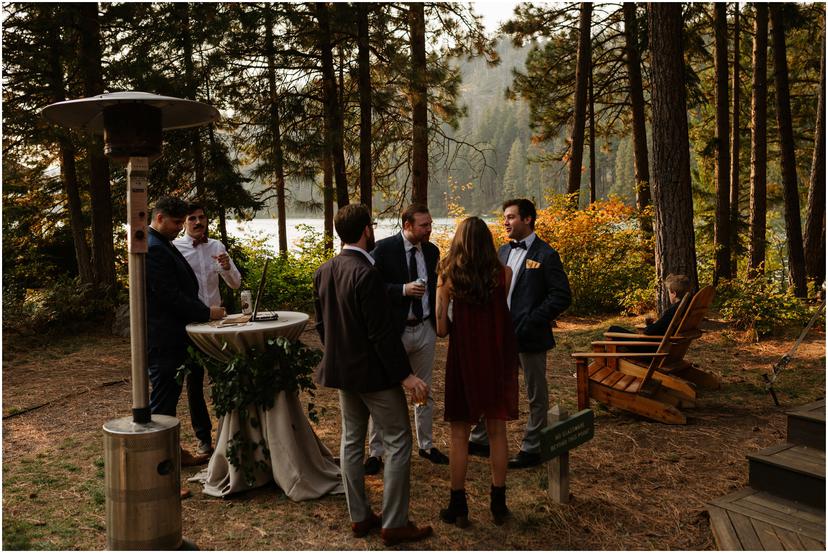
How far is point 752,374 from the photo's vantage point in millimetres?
7113

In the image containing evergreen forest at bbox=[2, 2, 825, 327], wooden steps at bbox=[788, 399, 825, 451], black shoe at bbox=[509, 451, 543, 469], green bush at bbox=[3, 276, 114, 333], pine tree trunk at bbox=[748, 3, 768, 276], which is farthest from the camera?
pine tree trunk at bbox=[748, 3, 768, 276]

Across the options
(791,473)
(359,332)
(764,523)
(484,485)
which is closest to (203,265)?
(359,332)

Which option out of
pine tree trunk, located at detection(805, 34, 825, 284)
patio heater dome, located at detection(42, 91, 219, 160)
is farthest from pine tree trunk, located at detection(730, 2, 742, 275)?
patio heater dome, located at detection(42, 91, 219, 160)

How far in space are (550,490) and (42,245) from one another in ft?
40.9

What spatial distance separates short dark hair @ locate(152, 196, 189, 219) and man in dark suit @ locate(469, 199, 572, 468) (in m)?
2.30

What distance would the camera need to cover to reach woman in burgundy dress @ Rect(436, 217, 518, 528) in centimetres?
356

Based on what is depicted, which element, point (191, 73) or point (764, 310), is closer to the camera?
point (764, 310)

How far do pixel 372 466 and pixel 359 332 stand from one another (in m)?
1.58

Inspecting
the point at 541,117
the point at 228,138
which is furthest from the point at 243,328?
the point at 541,117

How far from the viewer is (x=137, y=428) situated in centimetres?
323

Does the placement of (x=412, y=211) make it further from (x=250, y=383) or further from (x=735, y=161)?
(x=735, y=161)

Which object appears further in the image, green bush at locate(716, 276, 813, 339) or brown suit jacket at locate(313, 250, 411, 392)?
green bush at locate(716, 276, 813, 339)

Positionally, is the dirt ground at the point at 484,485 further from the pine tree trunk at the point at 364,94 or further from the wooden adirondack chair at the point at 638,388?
the pine tree trunk at the point at 364,94

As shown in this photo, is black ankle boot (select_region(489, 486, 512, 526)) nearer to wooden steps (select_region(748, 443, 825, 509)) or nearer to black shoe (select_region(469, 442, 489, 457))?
black shoe (select_region(469, 442, 489, 457))
